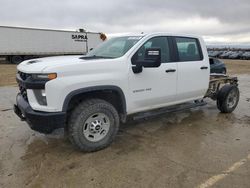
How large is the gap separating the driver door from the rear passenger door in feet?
0.65

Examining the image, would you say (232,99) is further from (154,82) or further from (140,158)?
(140,158)

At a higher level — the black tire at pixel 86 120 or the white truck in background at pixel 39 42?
the white truck in background at pixel 39 42

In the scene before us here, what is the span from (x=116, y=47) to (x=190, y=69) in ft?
5.28

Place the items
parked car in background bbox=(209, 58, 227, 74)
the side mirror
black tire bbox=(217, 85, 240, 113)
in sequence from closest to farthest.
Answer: the side mirror < black tire bbox=(217, 85, 240, 113) < parked car in background bbox=(209, 58, 227, 74)

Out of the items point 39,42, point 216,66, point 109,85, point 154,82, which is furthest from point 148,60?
point 39,42

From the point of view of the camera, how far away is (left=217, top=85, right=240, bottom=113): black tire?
230 inches

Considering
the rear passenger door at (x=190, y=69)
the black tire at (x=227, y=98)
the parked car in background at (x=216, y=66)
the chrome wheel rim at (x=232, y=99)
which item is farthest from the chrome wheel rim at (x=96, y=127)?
the parked car in background at (x=216, y=66)

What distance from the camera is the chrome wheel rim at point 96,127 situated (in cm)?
368

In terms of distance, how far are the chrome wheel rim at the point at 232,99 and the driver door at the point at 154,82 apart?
2084 millimetres

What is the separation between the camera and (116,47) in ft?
14.5

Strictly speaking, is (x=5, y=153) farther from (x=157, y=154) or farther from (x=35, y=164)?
(x=157, y=154)

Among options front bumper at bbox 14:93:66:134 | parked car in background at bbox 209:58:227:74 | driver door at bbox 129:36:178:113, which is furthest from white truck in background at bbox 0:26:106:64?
front bumper at bbox 14:93:66:134

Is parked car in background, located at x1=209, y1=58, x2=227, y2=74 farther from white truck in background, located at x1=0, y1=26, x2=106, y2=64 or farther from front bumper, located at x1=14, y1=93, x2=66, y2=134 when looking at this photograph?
white truck in background, located at x1=0, y1=26, x2=106, y2=64

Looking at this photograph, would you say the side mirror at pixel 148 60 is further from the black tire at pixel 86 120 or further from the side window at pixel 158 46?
the black tire at pixel 86 120
